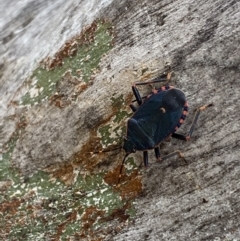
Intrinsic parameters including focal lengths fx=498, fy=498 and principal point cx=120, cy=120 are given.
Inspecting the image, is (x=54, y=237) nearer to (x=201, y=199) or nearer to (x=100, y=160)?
(x=100, y=160)

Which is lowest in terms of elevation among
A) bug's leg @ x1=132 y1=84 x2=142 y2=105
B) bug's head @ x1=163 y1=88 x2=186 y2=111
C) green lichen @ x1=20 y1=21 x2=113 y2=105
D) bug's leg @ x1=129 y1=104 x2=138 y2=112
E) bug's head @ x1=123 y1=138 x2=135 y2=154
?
bug's head @ x1=123 y1=138 x2=135 y2=154

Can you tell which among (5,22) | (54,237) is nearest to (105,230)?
(54,237)

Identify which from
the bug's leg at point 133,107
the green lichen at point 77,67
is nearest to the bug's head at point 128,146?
the bug's leg at point 133,107

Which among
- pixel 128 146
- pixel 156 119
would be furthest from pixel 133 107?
pixel 128 146

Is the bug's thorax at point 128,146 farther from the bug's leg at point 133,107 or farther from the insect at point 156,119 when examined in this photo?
the bug's leg at point 133,107

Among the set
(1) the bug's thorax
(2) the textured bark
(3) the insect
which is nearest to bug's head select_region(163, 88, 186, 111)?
(3) the insect

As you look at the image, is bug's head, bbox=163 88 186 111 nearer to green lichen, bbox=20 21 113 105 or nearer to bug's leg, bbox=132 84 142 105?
bug's leg, bbox=132 84 142 105

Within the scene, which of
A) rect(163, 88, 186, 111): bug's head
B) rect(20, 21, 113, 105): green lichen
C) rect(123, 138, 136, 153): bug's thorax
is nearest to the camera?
rect(163, 88, 186, 111): bug's head
